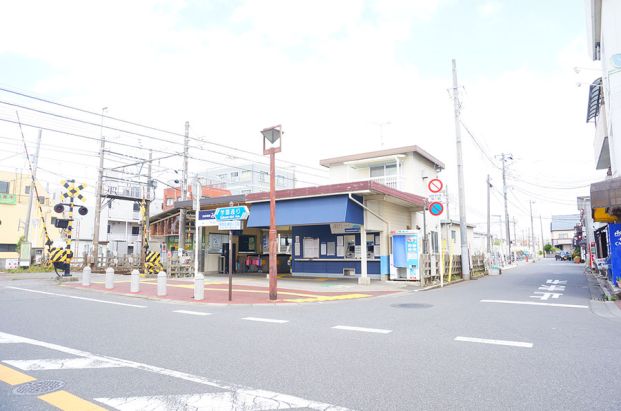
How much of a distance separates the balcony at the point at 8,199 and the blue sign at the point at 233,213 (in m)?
41.7

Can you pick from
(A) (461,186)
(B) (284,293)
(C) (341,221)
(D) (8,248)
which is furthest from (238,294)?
(D) (8,248)

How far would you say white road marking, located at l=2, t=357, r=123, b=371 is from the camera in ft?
16.3

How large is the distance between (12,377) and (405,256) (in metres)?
14.7

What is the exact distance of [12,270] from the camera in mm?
25609

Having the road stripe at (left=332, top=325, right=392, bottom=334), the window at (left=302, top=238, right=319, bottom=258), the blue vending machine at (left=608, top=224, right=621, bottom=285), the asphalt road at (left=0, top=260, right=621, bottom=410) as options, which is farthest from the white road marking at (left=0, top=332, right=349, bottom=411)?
the window at (left=302, top=238, right=319, bottom=258)

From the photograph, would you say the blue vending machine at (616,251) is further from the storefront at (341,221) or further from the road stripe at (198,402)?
the road stripe at (198,402)

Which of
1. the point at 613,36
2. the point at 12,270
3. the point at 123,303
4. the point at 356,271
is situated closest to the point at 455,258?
the point at 356,271

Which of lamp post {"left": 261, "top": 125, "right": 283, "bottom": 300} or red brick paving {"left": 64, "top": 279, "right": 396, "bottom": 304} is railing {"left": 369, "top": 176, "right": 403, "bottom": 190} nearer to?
red brick paving {"left": 64, "top": 279, "right": 396, "bottom": 304}

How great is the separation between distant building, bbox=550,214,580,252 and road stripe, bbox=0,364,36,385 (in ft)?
296

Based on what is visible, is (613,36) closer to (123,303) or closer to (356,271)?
(356,271)

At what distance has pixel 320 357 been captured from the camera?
543cm

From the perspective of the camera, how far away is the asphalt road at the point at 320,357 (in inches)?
153

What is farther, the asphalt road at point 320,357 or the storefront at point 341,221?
the storefront at point 341,221

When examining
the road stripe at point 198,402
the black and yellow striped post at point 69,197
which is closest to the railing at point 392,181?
the black and yellow striped post at point 69,197
